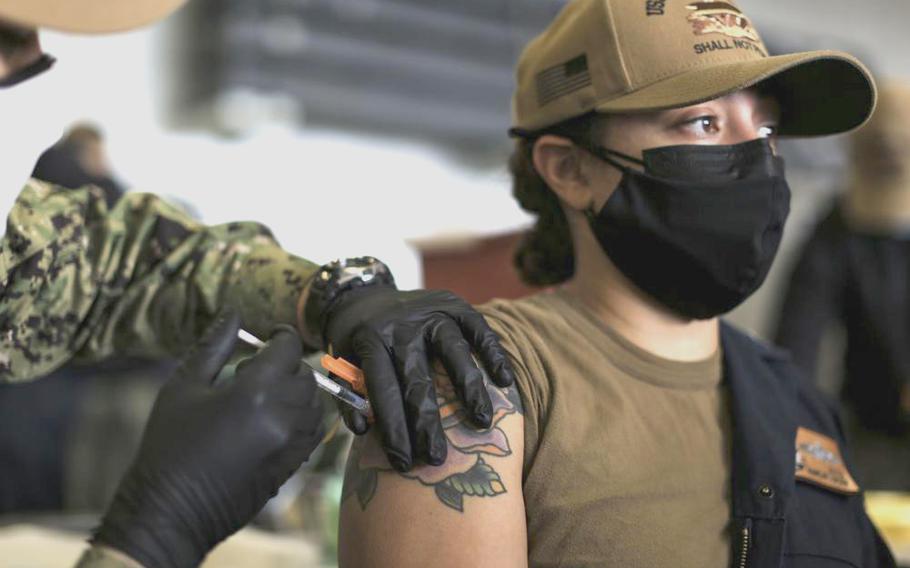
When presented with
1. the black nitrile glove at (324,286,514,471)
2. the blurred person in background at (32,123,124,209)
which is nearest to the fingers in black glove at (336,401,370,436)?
the black nitrile glove at (324,286,514,471)

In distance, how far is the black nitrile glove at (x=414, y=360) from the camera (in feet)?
3.96

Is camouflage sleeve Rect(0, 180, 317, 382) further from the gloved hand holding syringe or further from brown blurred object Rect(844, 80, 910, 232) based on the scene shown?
brown blurred object Rect(844, 80, 910, 232)

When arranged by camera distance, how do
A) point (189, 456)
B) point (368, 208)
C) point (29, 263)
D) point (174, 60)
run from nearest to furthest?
point (189, 456) < point (29, 263) < point (174, 60) < point (368, 208)

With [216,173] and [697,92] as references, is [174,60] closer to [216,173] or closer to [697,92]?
[216,173]

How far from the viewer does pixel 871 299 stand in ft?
10.1

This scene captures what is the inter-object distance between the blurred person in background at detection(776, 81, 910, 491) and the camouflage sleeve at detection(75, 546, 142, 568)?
7.70ft

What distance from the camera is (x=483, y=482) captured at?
4.04ft

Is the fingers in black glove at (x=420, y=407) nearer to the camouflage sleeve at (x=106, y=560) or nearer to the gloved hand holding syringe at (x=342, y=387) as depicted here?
the gloved hand holding syringe at (x=342, y=387)

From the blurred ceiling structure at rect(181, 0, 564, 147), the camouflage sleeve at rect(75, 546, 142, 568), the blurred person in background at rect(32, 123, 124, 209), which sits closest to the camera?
the camouflage sleeve at rect(75, 546, 142, 568)

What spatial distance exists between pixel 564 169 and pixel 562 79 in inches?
4.9

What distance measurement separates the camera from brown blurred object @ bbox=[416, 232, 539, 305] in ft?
8.37

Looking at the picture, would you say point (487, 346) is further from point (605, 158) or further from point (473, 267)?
point (473, 267)

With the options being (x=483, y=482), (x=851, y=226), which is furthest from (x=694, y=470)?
(x=851, y=226)

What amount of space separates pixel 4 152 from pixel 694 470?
88 centimetres
